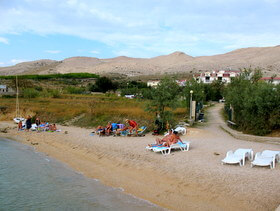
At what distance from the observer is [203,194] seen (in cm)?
846


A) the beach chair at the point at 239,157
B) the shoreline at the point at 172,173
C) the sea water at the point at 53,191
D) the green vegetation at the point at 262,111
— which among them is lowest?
the sea water at the point at 53,191

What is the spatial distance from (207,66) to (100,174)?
408ft

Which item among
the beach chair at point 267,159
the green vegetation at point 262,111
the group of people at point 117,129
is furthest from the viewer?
the group of people at point 117,129

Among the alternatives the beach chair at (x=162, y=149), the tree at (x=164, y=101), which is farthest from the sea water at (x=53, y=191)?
the tree at (x=164, y=101)

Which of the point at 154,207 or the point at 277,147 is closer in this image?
the point at 154,207

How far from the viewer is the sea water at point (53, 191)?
28.3 feet

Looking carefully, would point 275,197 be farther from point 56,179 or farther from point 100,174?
point 56,179

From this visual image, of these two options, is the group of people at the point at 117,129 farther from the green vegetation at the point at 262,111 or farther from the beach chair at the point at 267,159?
the beach chair at the point at 267,159

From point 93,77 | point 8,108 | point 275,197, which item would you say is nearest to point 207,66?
point 93,77

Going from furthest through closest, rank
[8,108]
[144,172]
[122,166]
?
[8,108]
[122,166]
[144,172]

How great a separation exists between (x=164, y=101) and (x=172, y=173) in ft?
27.0

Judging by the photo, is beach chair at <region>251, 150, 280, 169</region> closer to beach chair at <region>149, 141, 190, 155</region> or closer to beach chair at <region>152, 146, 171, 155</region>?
beach chair at <region>149, 141, 190, 155</region>

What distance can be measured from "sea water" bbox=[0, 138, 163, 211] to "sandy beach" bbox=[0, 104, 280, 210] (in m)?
0.43

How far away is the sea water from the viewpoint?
8625mm
